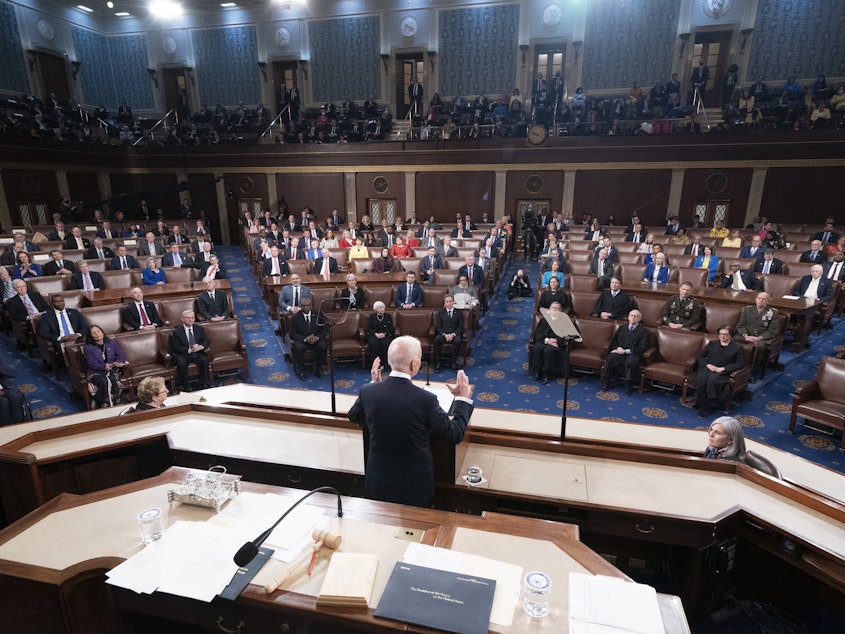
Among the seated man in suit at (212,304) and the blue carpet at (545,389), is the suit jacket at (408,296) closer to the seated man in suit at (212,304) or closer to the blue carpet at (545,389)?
the blue carpet at (545,389)

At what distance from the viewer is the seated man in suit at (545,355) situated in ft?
22.6

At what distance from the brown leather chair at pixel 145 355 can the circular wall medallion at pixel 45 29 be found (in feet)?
59.5

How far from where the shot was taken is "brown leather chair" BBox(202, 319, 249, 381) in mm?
6781

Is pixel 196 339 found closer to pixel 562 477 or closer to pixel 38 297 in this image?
pixel 38 297

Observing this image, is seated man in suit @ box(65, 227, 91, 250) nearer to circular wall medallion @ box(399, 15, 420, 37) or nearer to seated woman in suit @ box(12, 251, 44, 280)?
seated woman in suit @ box(12, 251, 44, 280)

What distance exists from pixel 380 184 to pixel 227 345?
1146 cm

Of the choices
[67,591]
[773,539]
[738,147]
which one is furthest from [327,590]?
[738,147]

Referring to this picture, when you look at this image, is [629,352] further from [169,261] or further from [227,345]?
[169,261]

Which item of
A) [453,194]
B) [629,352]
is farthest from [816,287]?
[453,194]

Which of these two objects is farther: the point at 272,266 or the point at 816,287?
the point at 272,266

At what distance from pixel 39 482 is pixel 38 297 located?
5919 millimetres

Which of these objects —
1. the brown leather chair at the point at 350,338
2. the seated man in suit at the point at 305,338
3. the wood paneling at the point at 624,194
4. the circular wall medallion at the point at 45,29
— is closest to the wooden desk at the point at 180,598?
the seated man in suit at the point at 305,338

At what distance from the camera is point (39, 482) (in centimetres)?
305

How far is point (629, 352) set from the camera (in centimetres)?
658
